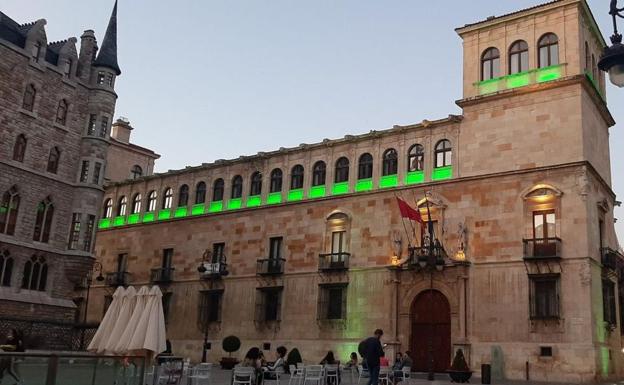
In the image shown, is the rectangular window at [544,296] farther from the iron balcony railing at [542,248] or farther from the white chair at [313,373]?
the white chair at [313,373]

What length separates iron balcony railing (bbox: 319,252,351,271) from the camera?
36531mm

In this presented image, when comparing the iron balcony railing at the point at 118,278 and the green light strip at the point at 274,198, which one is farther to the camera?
the iron balcony railing at the point at 118,278

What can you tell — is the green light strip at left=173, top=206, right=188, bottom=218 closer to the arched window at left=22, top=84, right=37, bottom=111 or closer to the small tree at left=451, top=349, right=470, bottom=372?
the arched window at left=22, top=84, right=37, bottom=111

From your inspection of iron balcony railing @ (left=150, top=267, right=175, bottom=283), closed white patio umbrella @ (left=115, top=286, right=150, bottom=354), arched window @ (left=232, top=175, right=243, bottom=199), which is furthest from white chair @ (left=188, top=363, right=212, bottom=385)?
iron balcony railing @ (left=150, top=267, right=175, bottom=283)

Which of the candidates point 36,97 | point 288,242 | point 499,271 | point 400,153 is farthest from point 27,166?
point 499,271

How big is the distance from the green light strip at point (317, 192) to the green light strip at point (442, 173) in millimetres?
7378

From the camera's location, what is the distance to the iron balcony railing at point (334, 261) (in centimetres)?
3653

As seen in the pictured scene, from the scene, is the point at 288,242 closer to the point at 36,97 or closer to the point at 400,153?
the point at 400,153

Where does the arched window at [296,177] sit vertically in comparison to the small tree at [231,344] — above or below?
above

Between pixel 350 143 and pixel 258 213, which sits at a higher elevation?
pixel 350 143

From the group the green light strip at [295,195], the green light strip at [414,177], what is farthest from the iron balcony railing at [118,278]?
the green light strip at [414,177]

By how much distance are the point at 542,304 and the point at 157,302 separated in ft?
61.2

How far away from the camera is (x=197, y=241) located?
44219mm

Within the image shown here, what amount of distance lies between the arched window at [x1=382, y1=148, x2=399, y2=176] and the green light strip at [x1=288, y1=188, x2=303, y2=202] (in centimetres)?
602
